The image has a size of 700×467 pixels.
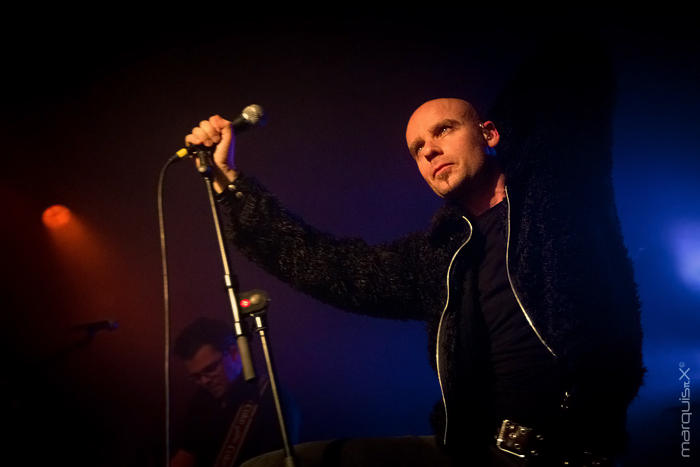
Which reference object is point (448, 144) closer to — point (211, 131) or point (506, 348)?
point (506, 348)

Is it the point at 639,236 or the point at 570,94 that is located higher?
the point at 570,94

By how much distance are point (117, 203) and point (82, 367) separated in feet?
6.08

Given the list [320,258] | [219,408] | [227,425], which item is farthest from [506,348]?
[219,408]

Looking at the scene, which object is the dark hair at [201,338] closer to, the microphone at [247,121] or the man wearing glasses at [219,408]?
the man wearing glasses at [219,408]

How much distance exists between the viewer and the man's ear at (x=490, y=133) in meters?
1.92

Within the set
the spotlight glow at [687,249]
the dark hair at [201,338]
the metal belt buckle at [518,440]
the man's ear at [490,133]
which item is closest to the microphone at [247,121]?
the man's ear at [490,133]

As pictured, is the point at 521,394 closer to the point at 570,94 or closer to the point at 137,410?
the point at 570,94

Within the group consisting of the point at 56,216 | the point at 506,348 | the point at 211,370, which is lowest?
the point at 211,370

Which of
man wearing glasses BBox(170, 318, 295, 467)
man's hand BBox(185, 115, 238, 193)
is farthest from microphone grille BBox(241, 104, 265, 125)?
man wearing glasses BBox(170, 318, 295, 467)

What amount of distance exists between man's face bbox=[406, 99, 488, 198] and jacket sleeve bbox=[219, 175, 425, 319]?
366mm

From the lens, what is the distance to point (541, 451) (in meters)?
1.26

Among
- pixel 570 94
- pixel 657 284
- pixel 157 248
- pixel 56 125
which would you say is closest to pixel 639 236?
pixel 657 284

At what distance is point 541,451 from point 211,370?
328 cm

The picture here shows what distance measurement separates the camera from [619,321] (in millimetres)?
1329
